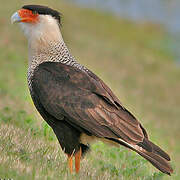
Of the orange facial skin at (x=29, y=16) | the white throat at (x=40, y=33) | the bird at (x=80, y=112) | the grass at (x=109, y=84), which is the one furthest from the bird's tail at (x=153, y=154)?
the orange facial skin at (x=29, y=16)

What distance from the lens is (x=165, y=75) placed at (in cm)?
1845

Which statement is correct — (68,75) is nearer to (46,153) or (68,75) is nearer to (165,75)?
(46,153)

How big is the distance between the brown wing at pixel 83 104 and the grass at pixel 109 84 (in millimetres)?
577

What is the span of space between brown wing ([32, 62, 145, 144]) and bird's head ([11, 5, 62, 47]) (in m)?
0.52

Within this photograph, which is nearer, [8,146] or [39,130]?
[8,146]

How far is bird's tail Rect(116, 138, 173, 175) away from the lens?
5230 mm

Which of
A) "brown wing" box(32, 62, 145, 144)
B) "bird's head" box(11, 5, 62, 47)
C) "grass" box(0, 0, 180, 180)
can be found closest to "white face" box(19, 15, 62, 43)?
"bird's head" box(11, 5, 62, 47)

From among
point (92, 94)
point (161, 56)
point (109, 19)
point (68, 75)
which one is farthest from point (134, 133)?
point (109, 19)

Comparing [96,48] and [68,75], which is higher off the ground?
[68,75]

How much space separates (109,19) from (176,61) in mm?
6905

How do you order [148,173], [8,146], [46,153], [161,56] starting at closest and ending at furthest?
[8,146] < [46,153] < [148,173] < [161,56]

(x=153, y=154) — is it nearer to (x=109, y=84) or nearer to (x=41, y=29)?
Answer: (x=41, y=29)

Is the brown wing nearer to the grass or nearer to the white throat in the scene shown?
the white throat

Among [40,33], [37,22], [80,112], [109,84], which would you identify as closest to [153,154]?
[80,112]
